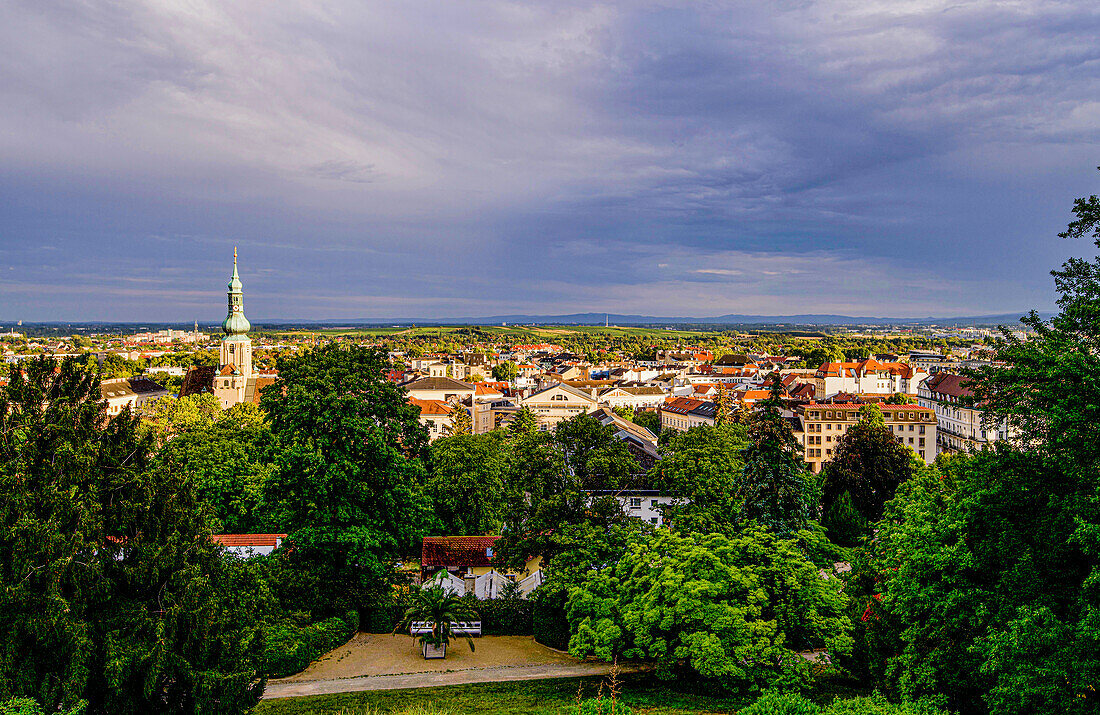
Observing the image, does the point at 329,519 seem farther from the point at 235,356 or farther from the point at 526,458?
the point at 235,356

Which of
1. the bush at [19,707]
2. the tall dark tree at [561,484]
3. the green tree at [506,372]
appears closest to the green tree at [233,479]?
the tall dark tree at [561,484]

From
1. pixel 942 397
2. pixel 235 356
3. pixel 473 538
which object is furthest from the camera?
pixel 235 356

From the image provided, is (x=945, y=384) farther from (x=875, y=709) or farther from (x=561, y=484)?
(x=875, y=709)

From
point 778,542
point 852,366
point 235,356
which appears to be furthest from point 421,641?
point 852,366

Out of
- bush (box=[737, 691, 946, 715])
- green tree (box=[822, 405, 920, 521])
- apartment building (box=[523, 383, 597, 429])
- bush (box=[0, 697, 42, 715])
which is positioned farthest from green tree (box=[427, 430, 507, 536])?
apartment building (box=[523, 383, 597, 429])

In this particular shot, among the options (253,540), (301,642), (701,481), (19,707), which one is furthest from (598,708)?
(253,540)
